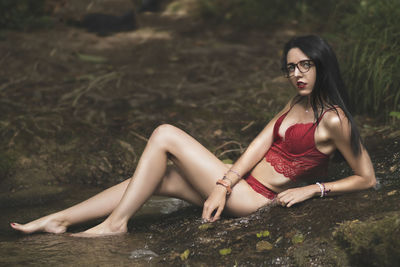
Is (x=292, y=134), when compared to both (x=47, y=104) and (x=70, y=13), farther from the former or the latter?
(x=70, y=13)

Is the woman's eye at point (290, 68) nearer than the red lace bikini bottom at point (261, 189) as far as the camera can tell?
Yes

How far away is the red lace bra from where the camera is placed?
2.72 metres

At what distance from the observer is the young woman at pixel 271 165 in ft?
8.45

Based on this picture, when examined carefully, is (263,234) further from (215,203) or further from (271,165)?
(271,165)

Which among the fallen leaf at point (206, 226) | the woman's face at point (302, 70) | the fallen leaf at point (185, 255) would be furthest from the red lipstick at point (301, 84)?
the fallen leaf at point (185, 255)

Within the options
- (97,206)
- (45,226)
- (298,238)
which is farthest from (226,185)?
(45,226)

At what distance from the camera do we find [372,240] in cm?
196

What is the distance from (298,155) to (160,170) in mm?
842

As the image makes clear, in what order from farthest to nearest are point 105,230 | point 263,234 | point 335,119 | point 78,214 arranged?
1. point 78,214
2. point 105,230
3. point 335,119
4. point 263,234

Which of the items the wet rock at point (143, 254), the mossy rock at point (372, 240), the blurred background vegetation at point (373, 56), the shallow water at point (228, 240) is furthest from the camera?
the blurred background vegetation at point (373, 56)

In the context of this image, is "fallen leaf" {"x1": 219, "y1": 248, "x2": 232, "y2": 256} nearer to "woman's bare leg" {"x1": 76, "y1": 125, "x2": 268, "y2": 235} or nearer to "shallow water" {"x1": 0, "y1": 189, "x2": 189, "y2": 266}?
"shallow water" {"x1": 0, "y1": 189, "x2": 189, "y2": 266}

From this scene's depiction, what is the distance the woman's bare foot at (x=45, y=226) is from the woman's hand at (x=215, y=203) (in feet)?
3.06

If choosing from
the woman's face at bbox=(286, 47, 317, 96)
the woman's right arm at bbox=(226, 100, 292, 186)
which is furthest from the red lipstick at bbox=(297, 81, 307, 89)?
the woman's right arm at bbox=(226, 100, 292, 186)

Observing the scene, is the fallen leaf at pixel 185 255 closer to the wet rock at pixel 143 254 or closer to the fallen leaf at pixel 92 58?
the wet rock at pixel 143 254
